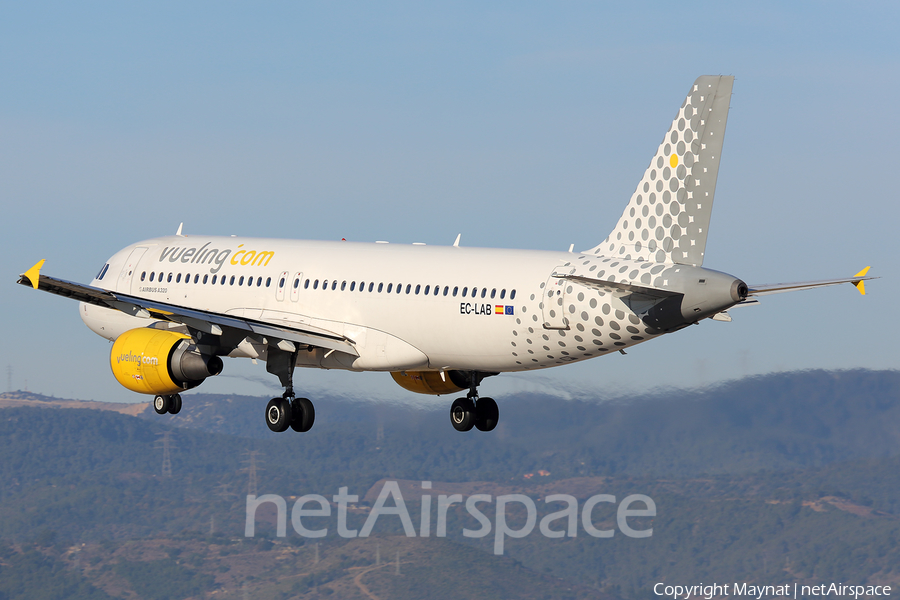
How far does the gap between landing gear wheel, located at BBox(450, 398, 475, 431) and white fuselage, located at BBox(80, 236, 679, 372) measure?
4.77 metres

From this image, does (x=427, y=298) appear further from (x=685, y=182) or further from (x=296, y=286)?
(x=685, y=182)

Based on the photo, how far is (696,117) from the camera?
33844 millimetres

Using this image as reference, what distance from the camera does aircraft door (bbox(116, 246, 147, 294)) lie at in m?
47.2

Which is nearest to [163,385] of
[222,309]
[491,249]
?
[222,309]

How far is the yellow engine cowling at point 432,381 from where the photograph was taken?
4394 centimetres

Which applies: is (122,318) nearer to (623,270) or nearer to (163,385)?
(163,385)

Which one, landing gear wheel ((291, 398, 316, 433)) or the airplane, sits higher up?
the airplane

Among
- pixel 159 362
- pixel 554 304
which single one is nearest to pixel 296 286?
pixel 159 362

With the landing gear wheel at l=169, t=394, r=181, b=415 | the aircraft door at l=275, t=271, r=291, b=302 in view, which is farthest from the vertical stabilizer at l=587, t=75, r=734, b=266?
the landing gear wheel at l=169, t=394, r=181, b=415

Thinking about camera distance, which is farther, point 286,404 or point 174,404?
point 174,404

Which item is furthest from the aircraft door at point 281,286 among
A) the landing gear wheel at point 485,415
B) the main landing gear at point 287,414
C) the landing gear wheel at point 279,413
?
the landing gear wheel at point 485,415

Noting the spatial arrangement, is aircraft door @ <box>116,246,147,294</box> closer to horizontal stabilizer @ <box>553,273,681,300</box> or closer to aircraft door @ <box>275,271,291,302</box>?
aircraft door @ <box>275,271,291,302</box>

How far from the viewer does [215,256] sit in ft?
148

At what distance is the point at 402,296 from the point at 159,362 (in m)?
8.55
